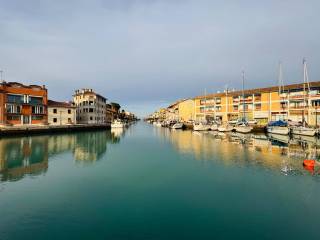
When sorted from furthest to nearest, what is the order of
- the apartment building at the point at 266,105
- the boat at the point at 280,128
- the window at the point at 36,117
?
the window at the point at 36,117 < the apartment building at the point at 266,105 < the boat at the point at 280,128

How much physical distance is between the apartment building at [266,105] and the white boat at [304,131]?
9178mm

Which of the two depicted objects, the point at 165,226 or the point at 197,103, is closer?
the point at 165,226

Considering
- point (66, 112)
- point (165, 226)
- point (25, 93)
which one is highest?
point (25, 93)

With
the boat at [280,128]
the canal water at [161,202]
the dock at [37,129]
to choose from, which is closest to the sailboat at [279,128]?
the boat at [280,128]

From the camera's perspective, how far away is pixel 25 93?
65.5m

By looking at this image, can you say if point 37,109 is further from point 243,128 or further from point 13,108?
point 243,128

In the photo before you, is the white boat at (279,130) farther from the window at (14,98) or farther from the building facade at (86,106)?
the window at (14,98)

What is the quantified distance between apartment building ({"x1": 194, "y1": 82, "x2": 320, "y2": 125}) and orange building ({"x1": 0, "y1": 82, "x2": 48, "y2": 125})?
63.7 metres

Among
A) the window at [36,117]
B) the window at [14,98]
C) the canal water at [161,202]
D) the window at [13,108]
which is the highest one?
the window at [14,98]

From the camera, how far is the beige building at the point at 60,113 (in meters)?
76.8

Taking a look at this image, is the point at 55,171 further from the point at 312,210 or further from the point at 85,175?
the point at 312,210

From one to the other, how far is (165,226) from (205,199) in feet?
14.5

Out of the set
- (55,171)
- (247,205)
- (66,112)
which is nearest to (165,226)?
(247,205)

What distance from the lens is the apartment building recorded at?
205 ft
